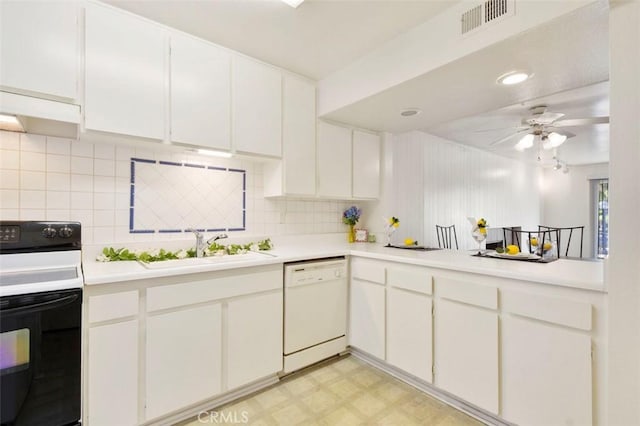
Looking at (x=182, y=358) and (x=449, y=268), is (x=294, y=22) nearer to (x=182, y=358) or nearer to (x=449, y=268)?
(x=449, y=268)

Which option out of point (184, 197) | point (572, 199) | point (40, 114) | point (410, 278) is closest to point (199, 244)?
point (184, 197)

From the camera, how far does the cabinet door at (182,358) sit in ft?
5.09

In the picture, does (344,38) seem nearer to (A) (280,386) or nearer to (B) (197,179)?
(B) (197,179)

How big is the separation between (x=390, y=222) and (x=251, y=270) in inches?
59.7

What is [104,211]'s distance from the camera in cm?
189

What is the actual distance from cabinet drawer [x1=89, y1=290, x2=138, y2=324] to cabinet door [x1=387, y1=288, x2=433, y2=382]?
1632mm

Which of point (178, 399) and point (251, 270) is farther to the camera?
point (251, 270)

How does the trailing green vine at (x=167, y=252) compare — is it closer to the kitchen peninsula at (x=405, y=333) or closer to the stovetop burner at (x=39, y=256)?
the kitchen peninsula at (x=405, y=333)

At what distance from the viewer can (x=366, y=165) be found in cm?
301

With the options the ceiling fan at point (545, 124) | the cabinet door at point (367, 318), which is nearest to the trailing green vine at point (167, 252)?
the cabinet door at point (367, 318)

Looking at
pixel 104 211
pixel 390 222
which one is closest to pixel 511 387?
pixel 390 222

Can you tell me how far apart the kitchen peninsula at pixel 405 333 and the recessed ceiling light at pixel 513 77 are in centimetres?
115

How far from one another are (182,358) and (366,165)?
2.28m

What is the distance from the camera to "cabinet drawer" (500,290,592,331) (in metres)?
1.31
